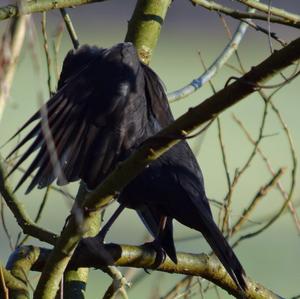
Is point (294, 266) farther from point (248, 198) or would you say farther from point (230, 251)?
point (230, 251)

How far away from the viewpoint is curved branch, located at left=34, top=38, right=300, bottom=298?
2471 mm

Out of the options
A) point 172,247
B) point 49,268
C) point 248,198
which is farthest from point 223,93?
point 248,198

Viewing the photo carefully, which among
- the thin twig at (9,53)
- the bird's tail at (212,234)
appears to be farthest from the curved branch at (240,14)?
the thin twig at (9,53)

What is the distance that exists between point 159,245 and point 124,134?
465 millimetres

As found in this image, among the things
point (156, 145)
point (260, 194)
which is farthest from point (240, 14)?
point (156, 145)

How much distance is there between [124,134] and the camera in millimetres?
4109

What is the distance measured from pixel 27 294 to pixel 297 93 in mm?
6335

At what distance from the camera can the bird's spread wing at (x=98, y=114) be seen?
388 centimetres

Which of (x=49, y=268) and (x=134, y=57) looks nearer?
(x=49, y=268)

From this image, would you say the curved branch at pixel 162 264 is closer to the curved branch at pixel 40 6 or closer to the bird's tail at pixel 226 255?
the bird's tail at pixel 226 255

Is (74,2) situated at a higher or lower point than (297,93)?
lower

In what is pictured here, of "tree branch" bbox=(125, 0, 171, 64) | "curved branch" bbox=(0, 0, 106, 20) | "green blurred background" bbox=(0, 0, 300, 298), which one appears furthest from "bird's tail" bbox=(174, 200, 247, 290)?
"green blurred background" bbox=(0, 0, 300, 298)

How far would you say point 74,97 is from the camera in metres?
3.97

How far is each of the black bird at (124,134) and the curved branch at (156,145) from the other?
28.0 inches
